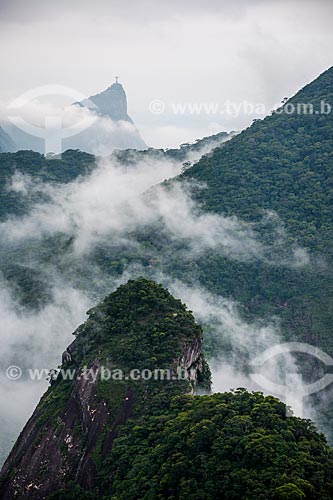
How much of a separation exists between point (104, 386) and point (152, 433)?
203 inches

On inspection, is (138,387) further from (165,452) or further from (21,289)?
(21,289)

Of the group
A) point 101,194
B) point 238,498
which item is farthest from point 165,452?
point 101,194

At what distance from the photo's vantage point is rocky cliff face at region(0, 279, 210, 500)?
46250mm

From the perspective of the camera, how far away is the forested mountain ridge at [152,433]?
1479 inches

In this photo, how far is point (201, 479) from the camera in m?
38.3

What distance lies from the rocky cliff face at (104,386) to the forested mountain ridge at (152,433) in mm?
71

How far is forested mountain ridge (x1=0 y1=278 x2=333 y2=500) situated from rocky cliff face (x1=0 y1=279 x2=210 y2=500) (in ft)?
0.23

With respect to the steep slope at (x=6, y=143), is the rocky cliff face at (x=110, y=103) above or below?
above

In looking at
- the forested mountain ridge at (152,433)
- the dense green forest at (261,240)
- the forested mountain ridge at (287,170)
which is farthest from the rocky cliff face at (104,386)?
the forested mountain ridge at (287,170)

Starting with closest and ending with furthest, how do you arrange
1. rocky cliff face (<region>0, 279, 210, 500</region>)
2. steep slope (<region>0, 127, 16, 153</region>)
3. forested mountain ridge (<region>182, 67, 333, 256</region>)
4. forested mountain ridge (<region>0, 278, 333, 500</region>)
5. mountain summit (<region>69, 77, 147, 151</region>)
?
forested mountain ridge (<region>0, 278, 333, 500</region>), rocky cliff face (<region>0, 279, 210, 500</region>), forested mountain ridge (<region>182, 67, 333, 256</region>), steep slope (<region>0, 127, 16, 153</region>), mountain summit (<region>69, 77, 147, 151</region>)

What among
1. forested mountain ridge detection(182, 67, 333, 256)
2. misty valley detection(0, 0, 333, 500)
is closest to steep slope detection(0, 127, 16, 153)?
misty valley detection(0, 0, 333, 500)

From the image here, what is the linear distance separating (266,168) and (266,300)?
56.0 feet

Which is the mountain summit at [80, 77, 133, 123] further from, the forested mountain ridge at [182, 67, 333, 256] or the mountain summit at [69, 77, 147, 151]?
the forested mountain ridge at [182, 67, 333, 256]

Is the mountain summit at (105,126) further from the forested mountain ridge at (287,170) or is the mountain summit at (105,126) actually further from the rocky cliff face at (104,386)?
the rocky cliff face at (104,386)
